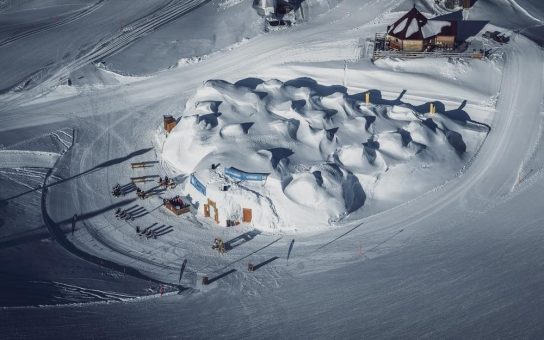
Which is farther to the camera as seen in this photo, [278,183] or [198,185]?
[198,185]

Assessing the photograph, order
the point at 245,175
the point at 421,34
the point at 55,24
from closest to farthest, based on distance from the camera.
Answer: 1. the point at 245,175
2. the point at 421,34
3. the point at 55,24

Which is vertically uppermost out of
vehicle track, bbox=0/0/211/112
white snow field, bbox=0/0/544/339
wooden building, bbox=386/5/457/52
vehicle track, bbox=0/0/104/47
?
vehicle track, bbox=0/0/104/47

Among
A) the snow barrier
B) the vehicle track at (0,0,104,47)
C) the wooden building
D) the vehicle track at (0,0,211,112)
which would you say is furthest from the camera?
the vehicle track at (0,0,104,47)

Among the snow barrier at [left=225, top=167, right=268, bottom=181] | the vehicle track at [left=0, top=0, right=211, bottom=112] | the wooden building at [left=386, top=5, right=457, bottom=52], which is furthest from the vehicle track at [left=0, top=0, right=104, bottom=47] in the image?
the snow barrier at [left=225, top=167, right=268, bottom=181]

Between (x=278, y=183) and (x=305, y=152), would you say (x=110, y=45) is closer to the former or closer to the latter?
(x=305, y=152)

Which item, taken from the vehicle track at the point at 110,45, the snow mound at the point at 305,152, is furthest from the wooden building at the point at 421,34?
the vehicle track at the point at 110,45

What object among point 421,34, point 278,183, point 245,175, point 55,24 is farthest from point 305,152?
point 55,24

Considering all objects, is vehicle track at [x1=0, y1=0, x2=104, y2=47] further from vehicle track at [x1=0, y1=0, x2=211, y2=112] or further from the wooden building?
the wooden building
